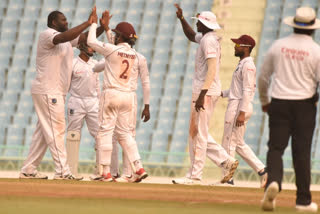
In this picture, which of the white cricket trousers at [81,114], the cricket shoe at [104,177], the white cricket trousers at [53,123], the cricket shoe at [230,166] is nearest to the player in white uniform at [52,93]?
the white cricket trousers at [53,123]

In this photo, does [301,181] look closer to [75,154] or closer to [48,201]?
[48,201]

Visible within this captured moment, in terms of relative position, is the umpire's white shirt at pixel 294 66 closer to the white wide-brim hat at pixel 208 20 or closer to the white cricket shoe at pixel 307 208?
the white cricket shoe at pixel 307 208

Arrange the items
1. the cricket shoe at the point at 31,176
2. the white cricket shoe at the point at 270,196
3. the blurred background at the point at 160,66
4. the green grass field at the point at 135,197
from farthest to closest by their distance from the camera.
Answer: the blurred background at the point at 160,66 → the cricket shoe at the point at 31,176 → the green grass field at the point at 135,197 → the white cricket shoe at the point at 270,196

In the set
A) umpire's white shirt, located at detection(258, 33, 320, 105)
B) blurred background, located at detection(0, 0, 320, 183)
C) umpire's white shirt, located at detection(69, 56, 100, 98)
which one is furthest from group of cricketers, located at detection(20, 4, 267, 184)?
blurred background, located at detection(0, 0, 320, 183)

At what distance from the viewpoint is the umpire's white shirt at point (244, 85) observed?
9484 millimetres

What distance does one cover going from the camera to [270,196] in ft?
21.9

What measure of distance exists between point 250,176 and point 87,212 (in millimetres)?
9572

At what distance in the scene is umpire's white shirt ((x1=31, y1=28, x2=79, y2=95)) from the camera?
905 cm

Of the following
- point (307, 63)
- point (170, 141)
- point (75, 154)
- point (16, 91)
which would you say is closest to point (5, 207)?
point (307, 63)

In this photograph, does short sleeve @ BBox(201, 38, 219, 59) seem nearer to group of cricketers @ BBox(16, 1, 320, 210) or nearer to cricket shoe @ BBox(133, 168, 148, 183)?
group of cricketers @ BBox(16, 1, 320, 210)

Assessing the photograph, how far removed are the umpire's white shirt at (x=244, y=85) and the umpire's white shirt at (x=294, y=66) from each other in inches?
98.1

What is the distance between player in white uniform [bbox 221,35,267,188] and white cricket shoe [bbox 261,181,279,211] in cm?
277

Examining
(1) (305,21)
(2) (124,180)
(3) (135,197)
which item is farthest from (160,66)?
(1) (305,21)

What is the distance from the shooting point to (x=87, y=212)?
616 centimetres
